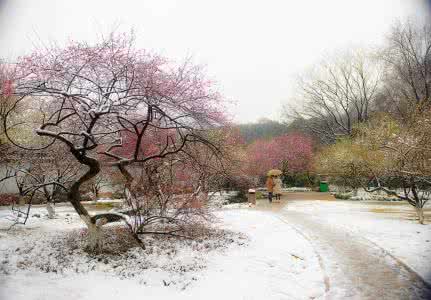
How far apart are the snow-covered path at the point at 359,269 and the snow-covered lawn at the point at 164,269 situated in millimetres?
338

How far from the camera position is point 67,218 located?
14.2m

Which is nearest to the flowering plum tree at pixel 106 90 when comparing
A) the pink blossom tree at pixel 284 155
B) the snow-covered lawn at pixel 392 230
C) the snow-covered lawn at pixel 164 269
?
the snow-covered lawn at pixel 164 269

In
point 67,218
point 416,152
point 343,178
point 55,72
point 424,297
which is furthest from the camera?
point 343,178

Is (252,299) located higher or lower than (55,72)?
lower

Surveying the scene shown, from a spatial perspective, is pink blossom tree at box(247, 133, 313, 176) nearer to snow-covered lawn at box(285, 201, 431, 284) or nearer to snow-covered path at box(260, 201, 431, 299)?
snow-covered lawn at box(285, 201, 431, 284)

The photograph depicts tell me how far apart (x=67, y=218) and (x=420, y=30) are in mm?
25290

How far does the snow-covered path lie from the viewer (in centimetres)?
Answer: 621

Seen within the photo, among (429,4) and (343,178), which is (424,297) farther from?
(343,178)

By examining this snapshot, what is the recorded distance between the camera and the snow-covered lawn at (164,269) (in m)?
6.11

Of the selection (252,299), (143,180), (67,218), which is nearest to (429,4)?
(252,299)

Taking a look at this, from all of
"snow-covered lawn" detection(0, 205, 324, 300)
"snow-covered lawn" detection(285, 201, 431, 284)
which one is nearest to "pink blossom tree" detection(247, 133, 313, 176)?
"snow-covered lawn" detection(285, 201, 431, 284)

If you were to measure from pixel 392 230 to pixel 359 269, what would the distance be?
15.3 feet

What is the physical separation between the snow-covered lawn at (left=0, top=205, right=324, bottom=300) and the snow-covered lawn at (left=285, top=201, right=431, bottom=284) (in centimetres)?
209

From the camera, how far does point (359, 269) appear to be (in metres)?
7.50
